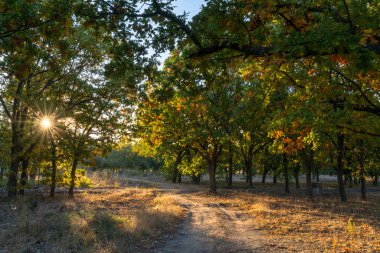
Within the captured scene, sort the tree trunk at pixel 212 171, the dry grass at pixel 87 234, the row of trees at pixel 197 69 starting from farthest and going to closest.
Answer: the tree trunk at pixel 212 171 < the dry grass at pixel 87 234 < the row of trees at pixel 197 69

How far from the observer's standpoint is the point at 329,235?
1108 centimetres

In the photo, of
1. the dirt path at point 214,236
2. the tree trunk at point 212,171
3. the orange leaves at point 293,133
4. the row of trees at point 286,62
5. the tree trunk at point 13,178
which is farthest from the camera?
the tree trunk at point 212,171

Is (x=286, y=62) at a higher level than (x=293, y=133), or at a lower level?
higher

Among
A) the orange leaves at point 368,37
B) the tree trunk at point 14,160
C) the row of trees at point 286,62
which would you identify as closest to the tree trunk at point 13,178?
the tree trunk at point 14,160

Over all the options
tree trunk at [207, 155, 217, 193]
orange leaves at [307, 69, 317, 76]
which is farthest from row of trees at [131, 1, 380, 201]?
tree trunk at [207, 155, 217, 193]

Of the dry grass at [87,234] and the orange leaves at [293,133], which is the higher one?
the orange leaves at [293,133]

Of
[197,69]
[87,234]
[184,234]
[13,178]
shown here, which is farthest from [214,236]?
[13,178]

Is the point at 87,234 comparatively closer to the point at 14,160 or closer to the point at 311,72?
the point at 311,72

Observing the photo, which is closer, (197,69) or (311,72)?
(197,69)

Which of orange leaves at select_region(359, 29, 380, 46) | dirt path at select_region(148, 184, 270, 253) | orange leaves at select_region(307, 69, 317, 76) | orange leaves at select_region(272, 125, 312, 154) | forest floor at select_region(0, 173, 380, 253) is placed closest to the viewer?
orange leaves at select_region(359, 29, 380, 46)

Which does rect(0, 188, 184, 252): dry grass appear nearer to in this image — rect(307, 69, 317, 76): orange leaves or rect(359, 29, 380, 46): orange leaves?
rect(359, 29, 380, 46): orange leaves

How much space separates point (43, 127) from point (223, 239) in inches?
592

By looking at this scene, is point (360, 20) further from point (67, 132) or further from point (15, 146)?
point (15, 146)

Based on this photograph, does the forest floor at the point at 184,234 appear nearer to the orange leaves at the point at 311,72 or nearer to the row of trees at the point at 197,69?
the row of trees at the point at 197,69
